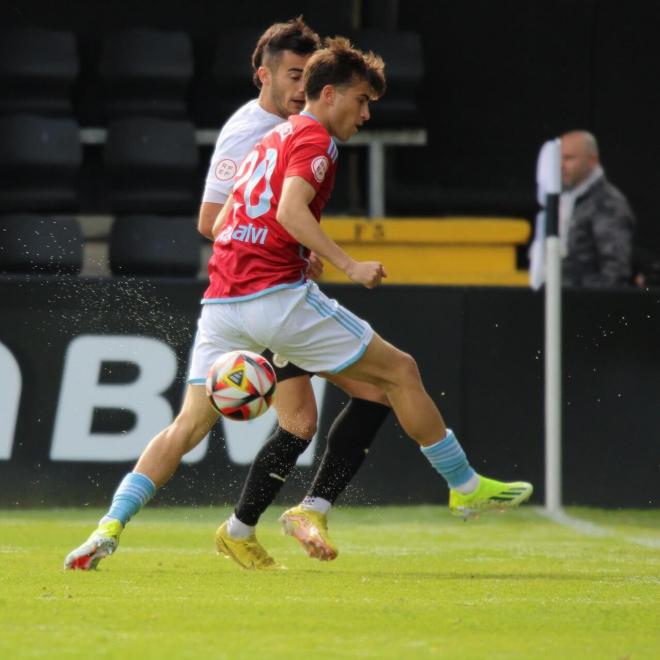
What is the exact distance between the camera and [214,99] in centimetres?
1265

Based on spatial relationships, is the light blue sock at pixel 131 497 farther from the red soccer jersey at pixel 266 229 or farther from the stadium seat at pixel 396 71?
the stadium seat at pixel 396 71

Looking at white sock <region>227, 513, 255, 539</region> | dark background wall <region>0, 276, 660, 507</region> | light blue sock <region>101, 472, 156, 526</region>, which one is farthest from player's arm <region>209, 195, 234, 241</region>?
dark background wall <region>0, 276, 660, 507</region>

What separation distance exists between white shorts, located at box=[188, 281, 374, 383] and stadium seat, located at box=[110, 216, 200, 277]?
14.9 feet

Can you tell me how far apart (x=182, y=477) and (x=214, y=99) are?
409 cm

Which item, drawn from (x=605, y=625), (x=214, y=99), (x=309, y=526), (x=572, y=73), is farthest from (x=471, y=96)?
(x=605, y=625)

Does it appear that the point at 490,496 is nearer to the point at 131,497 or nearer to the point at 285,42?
the point at 131,497

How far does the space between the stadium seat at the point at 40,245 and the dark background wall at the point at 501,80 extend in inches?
77.9

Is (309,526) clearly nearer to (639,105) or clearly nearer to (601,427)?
(601,427)

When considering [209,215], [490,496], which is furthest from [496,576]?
[209,215]

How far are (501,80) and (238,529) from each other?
23.2ft

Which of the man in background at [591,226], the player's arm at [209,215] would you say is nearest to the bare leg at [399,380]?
the player's arm at [209,215]

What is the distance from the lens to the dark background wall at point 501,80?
12883 mm

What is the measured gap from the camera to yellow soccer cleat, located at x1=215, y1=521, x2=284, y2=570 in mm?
6625

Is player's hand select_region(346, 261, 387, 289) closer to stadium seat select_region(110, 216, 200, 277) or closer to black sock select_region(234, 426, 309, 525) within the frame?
black sock select_region(234, 426, 309, 525)
